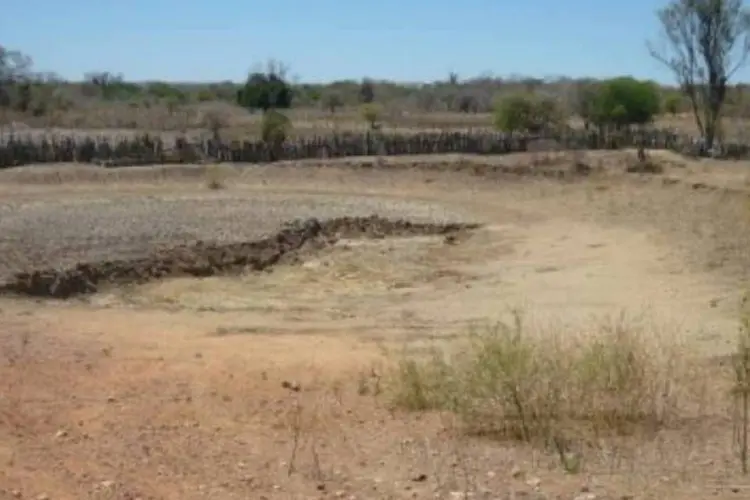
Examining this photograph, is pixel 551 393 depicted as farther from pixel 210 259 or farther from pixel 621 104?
pixel 621 104

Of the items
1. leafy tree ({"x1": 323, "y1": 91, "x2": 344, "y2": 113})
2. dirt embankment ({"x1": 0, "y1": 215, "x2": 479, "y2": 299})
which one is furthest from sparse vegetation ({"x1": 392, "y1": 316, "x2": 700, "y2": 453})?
leafy tree ({"x1": 323, "y1": 91, "x2": 344, "y2": 113})

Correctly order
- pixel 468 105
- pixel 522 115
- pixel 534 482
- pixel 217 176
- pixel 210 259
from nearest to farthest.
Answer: pixel 534 482 < pixel 210 259 < pixel 217 176 < pixel 522 115 < pixel 468 105

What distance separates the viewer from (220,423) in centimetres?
860

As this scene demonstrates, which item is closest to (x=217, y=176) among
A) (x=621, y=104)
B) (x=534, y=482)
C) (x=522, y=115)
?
(x=522, y=115)

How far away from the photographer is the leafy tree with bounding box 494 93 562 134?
42.8 metres

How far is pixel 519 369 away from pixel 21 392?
13.0 feet

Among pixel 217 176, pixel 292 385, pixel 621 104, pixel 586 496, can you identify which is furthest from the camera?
pixel 621 104

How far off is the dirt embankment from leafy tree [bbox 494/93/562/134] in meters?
20.6

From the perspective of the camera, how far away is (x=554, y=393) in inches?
316

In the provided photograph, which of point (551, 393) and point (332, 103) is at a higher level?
point (332, 103)

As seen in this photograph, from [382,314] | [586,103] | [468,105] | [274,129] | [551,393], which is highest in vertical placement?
[586,103]

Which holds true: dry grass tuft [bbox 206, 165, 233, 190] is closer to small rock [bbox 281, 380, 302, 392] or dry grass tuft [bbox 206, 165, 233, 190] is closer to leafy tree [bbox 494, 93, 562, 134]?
leafy tree [bbox 494, 93, 562, 134]

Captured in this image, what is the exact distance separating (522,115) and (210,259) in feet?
86.4

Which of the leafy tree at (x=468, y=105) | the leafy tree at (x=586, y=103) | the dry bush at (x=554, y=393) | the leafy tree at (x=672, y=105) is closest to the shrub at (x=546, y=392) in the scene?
the dry bush at (x=554, y=393)
